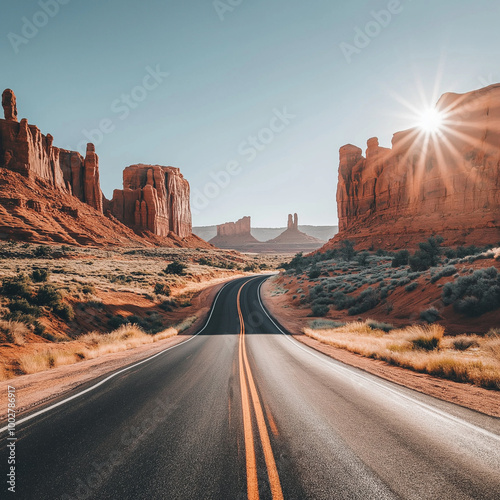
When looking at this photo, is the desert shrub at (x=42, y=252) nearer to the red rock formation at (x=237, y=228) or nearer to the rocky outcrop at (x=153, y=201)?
the rocky outcrop at (x=153, y=201)

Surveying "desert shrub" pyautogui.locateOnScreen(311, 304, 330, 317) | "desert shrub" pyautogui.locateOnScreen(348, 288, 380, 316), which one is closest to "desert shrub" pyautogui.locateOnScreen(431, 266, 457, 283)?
"desert shrub" pyautogui.locateOnScreen(348, 288, 380, 316)

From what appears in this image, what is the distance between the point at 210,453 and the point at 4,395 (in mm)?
5814

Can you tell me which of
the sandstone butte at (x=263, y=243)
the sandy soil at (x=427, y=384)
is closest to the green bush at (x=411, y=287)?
the sandy soil at (x=427, y=384)

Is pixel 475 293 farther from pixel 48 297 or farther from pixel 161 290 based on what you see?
pixel 161 290

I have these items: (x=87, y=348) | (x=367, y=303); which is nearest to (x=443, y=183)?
(x=367, y=303)

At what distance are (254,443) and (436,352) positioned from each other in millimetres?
7791

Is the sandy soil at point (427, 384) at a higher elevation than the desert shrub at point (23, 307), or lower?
lower

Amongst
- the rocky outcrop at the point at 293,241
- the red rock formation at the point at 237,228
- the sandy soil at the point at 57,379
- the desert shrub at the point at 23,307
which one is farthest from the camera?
the red rock formation at the point at 237,228

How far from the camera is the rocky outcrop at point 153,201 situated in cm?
9012

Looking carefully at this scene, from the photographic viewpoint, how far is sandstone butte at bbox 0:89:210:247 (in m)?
47.0

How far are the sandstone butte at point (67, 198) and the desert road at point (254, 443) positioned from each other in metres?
52.2

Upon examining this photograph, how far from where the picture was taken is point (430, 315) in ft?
41.5

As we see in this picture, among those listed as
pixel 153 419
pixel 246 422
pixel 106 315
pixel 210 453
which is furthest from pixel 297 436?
pixel 106 315

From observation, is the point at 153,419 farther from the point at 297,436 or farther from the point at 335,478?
the point at 335,478
